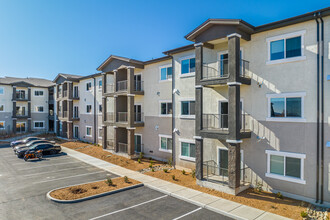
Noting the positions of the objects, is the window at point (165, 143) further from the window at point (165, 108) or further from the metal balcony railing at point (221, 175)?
the metal balcony railing at point (221, 175)

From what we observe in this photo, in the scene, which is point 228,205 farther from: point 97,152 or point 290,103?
point 97,152

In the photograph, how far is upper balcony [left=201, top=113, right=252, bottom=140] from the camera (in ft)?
43.6

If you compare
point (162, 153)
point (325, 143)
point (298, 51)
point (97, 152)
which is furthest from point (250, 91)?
point (97, 152)

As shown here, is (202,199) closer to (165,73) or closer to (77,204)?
(77,204)

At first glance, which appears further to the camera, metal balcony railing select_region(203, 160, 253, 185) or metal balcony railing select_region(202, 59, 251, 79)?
metal balcony railing select_region(202, 59, 251, 79)

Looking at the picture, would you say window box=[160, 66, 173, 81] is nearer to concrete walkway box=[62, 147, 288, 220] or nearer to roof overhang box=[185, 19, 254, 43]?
roof overhang box=[185, 19, 254, 43]

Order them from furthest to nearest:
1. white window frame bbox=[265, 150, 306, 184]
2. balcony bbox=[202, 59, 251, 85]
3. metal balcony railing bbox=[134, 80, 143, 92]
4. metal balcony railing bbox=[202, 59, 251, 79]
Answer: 1. metal balcony railing bbox=[134, 80, 143, 92]
2. metal balcony railing bbox=[202, 59, 251, 79]
3. balcony bbox=[202, 59, 251, 85]
4. white window frame bbox=[265, 150, 306, 184]

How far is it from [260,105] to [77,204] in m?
12.1

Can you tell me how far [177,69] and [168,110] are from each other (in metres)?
4.00

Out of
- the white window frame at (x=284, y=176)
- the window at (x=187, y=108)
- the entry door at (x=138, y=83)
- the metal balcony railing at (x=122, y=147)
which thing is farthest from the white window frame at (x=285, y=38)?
the metal balcony railing at (x=122, y=147)

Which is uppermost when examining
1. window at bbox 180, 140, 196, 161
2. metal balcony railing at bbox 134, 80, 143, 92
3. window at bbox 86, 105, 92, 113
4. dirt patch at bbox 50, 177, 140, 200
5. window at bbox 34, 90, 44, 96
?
window at bbox 34, 90, 44, 96

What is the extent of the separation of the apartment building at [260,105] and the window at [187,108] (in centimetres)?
4

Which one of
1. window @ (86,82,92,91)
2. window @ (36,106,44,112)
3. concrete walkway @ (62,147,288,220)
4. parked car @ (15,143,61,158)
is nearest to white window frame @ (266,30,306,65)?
concrete walkway @ (62,147,288,220)

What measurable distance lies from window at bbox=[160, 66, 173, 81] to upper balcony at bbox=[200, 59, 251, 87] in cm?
464
